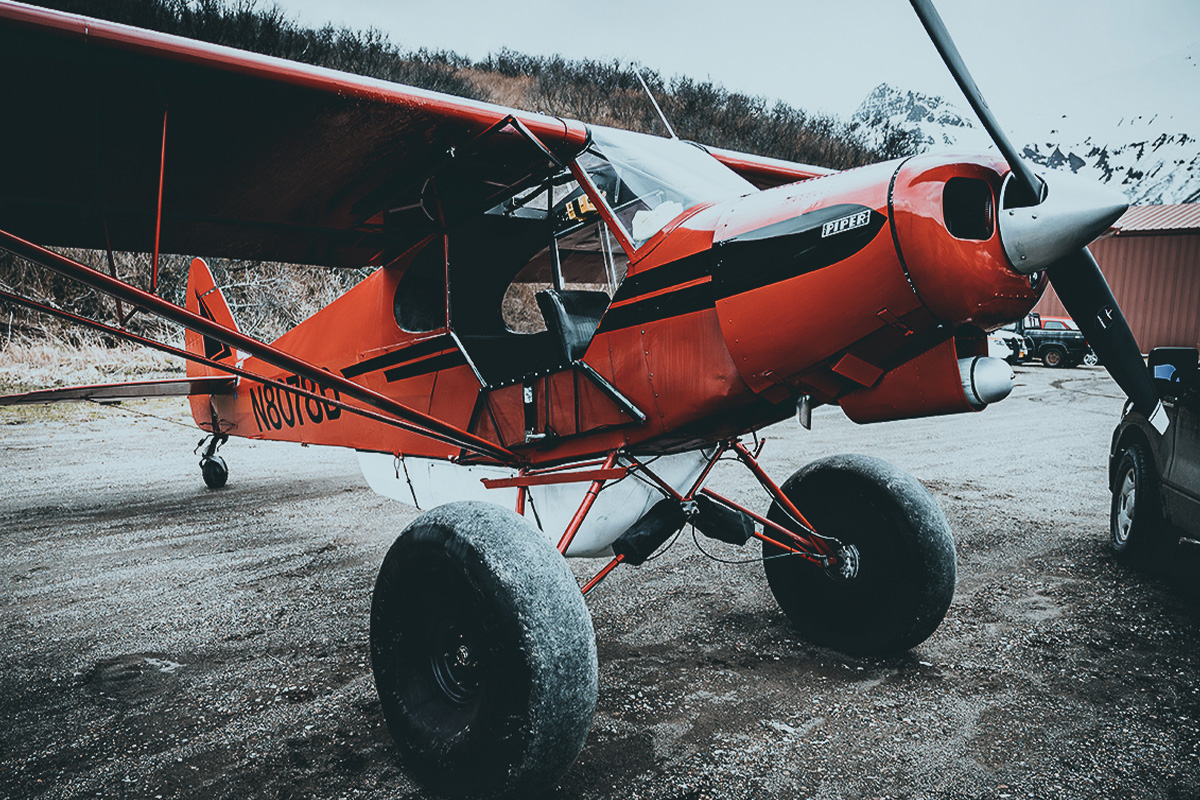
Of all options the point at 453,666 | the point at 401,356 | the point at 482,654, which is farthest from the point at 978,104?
the point at 401,356

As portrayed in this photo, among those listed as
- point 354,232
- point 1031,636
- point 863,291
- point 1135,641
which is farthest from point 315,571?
point 1135,641

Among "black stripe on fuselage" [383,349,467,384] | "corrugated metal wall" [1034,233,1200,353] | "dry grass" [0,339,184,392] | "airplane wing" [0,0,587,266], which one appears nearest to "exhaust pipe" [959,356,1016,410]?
"airplane wing" [0,0,587,266]

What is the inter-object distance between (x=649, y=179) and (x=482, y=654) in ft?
6.35

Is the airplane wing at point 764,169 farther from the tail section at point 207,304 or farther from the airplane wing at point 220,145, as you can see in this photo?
the tail section at point 207,304

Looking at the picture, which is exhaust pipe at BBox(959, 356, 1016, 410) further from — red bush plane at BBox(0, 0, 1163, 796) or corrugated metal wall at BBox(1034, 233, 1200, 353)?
corrugated metal wall at BBox(1034, 233, 1200, 353)

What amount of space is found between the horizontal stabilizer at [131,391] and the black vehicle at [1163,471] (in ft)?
21.7

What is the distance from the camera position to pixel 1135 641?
3.25 m

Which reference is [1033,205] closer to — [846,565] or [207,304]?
[846,565]

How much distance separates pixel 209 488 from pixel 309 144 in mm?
4831

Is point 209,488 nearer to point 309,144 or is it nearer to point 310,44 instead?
point 309,144

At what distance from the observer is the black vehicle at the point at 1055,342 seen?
22750 mm

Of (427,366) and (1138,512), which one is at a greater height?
(427,366)

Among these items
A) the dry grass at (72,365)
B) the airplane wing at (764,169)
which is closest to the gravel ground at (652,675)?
the airplane wing at (764,169)

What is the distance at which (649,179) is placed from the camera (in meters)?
2.89
